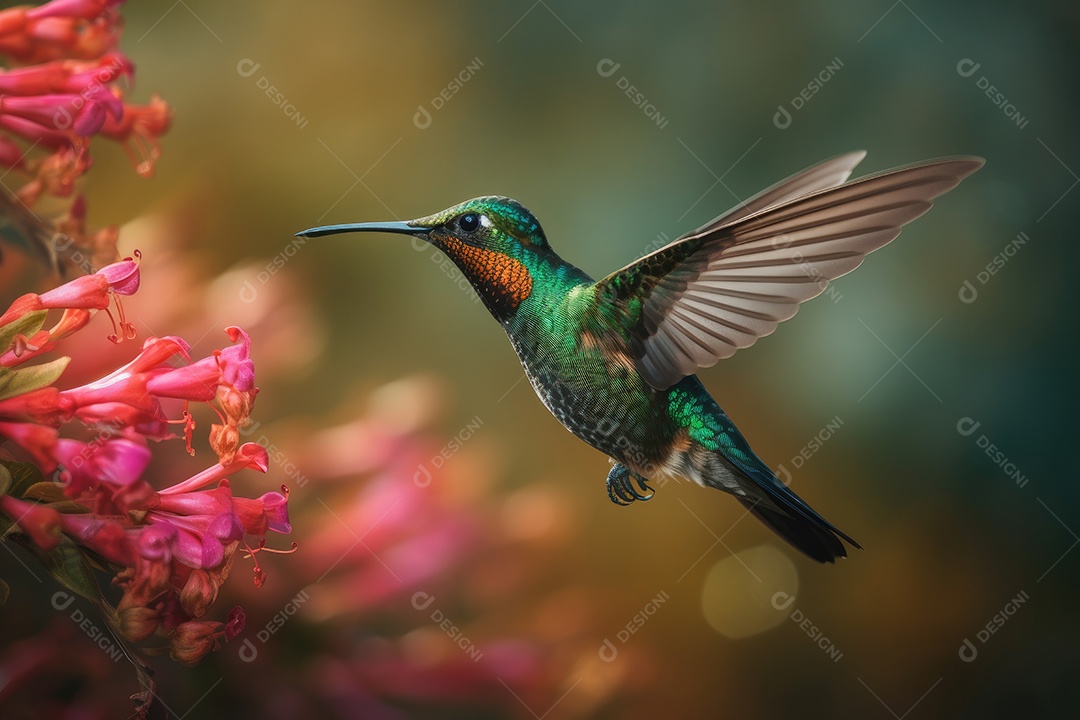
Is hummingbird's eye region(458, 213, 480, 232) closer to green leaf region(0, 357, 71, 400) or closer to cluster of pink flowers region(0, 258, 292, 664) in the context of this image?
cluster of pink flowers region(0, 258, 292, 664)

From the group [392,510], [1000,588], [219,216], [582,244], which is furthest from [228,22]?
[1000,588]

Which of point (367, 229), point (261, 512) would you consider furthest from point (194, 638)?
point (367, 229)

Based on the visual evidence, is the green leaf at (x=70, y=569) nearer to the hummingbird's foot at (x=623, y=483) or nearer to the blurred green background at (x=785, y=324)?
the hummingbird's foot at (x=623, y=483)

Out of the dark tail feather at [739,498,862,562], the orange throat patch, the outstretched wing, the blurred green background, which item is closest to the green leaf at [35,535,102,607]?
the orange throat patch

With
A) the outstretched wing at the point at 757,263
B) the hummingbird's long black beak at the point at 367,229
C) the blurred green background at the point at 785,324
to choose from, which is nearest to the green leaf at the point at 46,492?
the hummingbird's long black beak at the point at 367,229

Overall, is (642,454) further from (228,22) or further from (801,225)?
(228,22)

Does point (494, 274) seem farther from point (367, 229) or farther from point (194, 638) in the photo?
point (194, 638)
